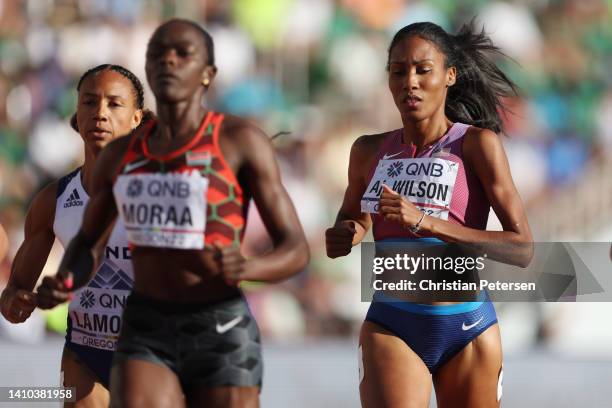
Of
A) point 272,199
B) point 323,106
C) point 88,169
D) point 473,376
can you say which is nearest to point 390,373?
point 473,376

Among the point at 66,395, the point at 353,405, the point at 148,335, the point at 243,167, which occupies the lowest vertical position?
the point at 353,405

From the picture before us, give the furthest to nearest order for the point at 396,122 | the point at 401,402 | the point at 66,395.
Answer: the point at 396,122 < the point at 66,395 < the point at 401,402

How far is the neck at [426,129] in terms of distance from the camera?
205 inches

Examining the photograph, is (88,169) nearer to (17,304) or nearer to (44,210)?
(44,210)

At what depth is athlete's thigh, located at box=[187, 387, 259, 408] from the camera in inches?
148

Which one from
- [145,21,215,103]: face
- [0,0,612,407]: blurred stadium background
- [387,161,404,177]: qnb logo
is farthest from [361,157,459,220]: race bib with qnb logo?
[0,0,612,407]: blurred stadium background

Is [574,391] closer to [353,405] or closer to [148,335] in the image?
[353,405]

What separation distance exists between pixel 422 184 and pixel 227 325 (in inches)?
59.0

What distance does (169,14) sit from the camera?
1117 cm

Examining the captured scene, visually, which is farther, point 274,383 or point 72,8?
point 72,8

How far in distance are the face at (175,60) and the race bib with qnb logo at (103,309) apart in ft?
4.94

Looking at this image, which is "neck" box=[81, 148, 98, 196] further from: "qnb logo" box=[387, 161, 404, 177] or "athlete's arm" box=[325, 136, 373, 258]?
"qnb logo" box=[387, 161, 404, 177]

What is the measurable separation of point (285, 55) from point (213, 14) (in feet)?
2.60

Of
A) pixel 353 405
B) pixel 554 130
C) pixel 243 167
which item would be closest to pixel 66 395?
pixel 243 167
